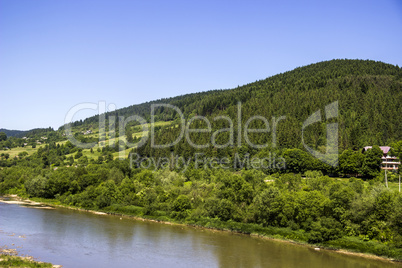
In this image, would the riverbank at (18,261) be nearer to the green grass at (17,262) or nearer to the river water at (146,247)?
the green grass at (17,262)

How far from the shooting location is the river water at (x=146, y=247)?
37.5 meters

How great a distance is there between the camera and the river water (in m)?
37.5

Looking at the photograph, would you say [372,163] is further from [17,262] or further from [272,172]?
[17,262]

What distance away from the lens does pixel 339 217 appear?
47.9 meters

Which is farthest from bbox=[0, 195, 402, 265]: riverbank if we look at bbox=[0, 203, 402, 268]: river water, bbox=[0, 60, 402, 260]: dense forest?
bbox=[0, 203, 402, 268]: river water

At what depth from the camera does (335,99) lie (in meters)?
121

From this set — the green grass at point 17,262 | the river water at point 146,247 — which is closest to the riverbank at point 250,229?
the river water at point 146,247

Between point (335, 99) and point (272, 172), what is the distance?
4870cm

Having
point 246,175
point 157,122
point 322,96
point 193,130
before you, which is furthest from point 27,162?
point 322,96

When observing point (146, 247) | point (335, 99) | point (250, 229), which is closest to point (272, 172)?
point (250, 229)

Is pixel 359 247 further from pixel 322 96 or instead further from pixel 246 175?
pixel 322 96

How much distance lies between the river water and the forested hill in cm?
5542

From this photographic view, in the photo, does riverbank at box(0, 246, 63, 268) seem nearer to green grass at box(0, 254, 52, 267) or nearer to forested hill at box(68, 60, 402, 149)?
green grass at box(0, 254, 52, 267)

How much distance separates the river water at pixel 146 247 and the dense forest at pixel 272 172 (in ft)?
14.3
